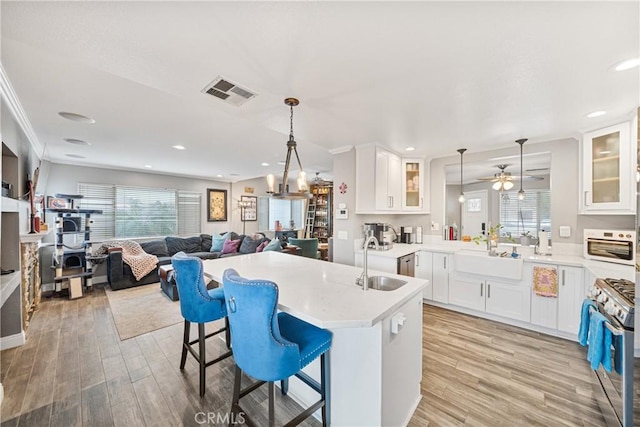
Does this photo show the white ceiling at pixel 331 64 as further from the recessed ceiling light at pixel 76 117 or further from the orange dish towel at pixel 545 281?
the orange dish towel at pixel 545 281

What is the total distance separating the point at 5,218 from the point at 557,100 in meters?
5.54

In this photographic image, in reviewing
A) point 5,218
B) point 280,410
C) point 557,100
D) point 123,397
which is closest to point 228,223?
point 5,218

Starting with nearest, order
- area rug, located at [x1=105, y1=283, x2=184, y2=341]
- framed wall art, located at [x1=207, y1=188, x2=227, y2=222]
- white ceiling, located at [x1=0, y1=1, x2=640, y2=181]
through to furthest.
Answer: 1. white ceiling, located at [x1=0, y1=1, x2=640, y2=181]
2. area rug, located at [x1=105, y1=283, x2=184, y2=341]
3. framed wall art, located at [x1=207, y1=188, x2=227, y2=222]

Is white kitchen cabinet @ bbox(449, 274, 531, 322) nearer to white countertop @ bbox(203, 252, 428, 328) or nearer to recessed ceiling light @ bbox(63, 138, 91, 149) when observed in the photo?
white countertop @ bbox(203, 252, 428, 328)

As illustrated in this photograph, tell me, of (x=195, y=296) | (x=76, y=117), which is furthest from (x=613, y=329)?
(x=76, y=117)

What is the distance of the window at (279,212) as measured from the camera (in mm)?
8258

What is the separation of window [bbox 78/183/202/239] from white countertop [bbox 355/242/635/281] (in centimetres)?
518

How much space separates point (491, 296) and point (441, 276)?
0.63 m

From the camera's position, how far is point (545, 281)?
9.39 feet

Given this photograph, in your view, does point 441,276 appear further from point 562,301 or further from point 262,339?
point 262,339

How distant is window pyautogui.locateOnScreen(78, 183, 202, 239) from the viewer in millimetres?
5293

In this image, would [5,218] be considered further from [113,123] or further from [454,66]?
[454,66]

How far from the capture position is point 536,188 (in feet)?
16.1

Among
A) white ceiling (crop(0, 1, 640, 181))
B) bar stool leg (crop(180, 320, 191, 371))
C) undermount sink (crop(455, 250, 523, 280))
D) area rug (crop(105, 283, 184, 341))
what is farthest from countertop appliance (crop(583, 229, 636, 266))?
area rug (crop(105, 283, 184, 341))
